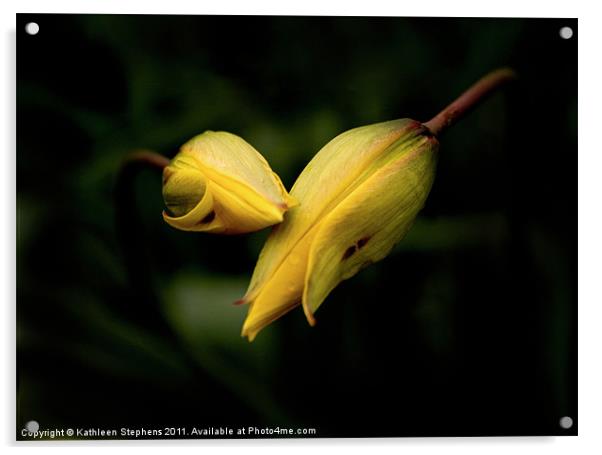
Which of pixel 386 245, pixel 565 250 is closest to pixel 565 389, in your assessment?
pixel 565 250

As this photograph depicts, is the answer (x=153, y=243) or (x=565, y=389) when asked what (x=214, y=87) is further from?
(x=565, y=389)

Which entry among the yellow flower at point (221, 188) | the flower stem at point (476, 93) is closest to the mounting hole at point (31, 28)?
the yellow flower at point (221, 188)

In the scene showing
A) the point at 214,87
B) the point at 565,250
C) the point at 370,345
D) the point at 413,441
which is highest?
the point at 214,87

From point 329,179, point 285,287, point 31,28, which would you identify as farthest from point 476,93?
point 31,28

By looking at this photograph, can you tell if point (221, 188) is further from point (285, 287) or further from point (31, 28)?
point (31, 28)

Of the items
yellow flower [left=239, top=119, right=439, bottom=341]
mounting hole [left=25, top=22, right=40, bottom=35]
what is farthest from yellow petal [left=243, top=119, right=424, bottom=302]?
mounting hole [left=25, top=22, right=40, bottom=35]
